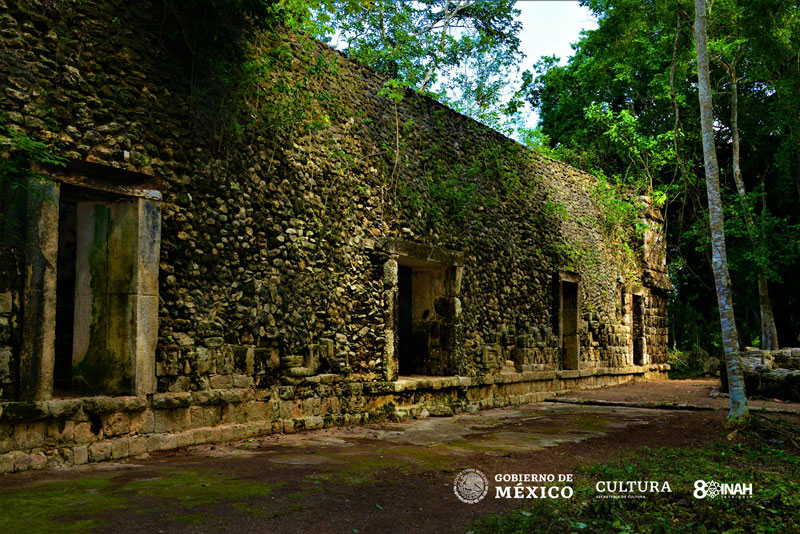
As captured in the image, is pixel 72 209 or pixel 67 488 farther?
pixel 72 209

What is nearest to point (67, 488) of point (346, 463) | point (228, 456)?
point (228, 456)

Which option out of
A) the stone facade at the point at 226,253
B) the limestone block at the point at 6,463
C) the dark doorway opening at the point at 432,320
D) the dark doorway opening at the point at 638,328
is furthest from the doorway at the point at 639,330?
the limestone block at the point at 6,463

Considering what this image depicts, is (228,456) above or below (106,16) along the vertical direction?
below

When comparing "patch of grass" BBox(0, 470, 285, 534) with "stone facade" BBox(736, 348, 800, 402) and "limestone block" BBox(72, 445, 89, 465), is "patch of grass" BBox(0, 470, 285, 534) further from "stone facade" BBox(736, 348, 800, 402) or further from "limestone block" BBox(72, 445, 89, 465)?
"stone facade" BBox(736, 348, 800, 402)

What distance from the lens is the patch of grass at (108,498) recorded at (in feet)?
10.1

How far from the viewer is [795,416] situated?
764 centimetres

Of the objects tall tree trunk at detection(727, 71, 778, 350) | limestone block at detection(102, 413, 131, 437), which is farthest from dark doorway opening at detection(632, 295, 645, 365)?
limestone block at detection(102, 413, 131, 437)

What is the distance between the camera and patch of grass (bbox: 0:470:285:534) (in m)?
3.09

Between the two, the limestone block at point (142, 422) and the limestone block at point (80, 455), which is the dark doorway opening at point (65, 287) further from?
the limestone block at point (80, 455)

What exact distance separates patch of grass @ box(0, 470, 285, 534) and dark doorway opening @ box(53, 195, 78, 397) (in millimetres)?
2203

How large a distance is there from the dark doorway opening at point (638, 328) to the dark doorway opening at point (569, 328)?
142 inches

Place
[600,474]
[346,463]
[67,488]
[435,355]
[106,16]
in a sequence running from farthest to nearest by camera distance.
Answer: [435,355], [106,16], [346,463], [600,474], [67,488]

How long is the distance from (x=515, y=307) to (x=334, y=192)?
191 inches

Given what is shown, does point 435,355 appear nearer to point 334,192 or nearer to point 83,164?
point 334,192
